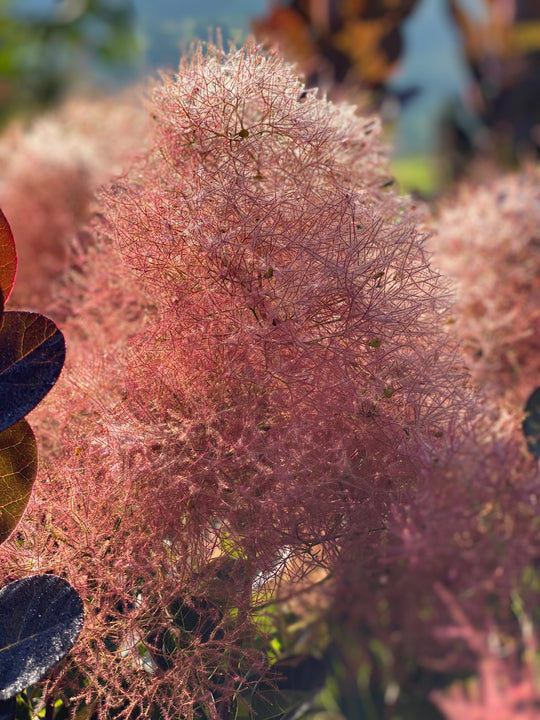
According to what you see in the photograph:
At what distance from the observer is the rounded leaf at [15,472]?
235 mm

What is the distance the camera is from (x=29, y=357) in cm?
23

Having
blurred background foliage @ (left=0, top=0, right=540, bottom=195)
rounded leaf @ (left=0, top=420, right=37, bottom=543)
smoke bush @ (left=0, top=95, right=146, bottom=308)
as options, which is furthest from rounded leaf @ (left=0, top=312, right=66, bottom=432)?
blurred background foliage @ (left=0, top=0, right=540, bottom=195)

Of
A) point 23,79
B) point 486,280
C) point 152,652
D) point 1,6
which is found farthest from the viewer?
point 1,6

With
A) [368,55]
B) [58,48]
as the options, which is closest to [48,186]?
[368,55]

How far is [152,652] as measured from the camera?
0.81ft

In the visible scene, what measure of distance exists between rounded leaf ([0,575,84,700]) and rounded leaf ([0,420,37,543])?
0.02 m

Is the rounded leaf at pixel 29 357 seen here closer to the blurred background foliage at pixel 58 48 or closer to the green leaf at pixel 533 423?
the green leaf at pixel 533 423

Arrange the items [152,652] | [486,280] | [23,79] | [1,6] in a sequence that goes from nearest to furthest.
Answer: [152,652], [486,280], [23,79], [1,6]

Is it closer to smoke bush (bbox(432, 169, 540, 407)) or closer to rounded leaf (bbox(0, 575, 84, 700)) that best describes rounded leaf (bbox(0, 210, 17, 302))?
rounded leaf (bbox(0, 575, 84, 700))

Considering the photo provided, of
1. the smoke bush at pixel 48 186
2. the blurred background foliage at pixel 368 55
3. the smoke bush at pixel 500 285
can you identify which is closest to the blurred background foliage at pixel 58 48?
the blurred background foliage at pixel 368 55

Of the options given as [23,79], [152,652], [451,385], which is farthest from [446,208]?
[23,79]

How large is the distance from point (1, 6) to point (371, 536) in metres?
1.67

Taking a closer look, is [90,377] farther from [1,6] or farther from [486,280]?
[1,6]

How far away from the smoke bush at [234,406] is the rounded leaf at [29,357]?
0.03 m
